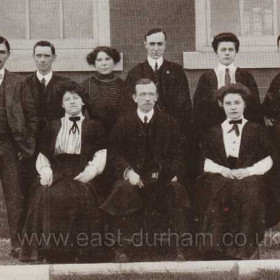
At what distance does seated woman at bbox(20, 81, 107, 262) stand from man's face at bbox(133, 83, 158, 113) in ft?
1.27

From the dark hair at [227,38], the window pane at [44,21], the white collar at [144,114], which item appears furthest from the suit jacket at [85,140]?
the dark hair at [227,38]

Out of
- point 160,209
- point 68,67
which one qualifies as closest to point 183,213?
point 160,209

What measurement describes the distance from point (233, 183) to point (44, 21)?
2.30 meters

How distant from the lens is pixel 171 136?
22.7 feet

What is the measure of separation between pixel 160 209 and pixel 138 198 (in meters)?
0.19

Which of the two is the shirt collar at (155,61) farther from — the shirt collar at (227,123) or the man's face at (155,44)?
the shirt collar at (227,123)

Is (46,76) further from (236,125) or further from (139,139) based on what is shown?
(236,125)

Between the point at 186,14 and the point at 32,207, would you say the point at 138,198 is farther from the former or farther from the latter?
the point at 186,14

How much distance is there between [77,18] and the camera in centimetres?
769

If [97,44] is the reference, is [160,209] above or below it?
below

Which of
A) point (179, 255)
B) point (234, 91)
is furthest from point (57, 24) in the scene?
point (179, 255)

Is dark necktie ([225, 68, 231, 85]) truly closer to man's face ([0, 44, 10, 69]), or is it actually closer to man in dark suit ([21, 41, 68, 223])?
man in dark suit ([21, 41, 68, 223])

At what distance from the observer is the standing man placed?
7.24 meters

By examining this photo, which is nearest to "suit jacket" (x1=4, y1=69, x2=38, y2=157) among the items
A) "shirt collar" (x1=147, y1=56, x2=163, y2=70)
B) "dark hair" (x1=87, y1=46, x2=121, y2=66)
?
"dark hair" (x1=87, y1=46, x2=121, y2=66)
